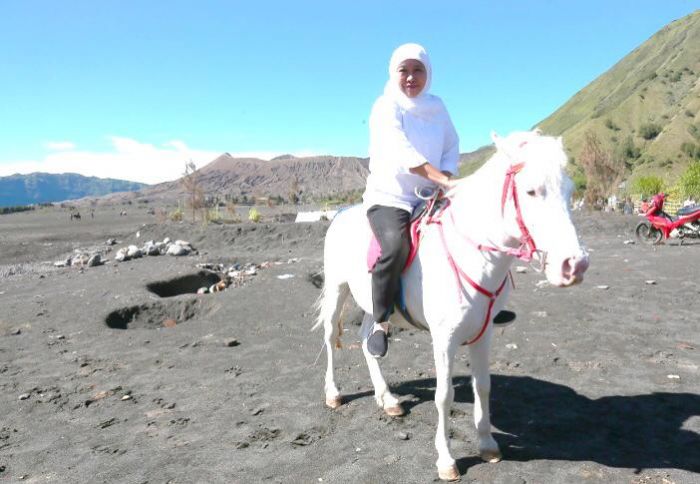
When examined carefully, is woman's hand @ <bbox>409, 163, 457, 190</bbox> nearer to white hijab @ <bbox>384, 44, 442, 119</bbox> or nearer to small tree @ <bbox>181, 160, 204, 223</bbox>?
white hijab @ <bbox>384, 44, 442, 119</bbox>

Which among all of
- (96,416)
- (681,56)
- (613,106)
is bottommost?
(96,416)

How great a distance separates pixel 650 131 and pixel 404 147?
82297mm

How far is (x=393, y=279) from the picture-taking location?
3484 millimetres

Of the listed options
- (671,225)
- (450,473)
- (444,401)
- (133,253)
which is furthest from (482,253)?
(133,253)

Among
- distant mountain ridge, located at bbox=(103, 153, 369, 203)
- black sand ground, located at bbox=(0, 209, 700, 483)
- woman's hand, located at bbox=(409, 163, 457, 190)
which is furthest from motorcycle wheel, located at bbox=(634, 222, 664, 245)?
distant mountain ridge, located at bbox=(103, 153, 369, 203)

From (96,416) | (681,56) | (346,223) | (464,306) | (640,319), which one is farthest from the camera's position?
(681,56)

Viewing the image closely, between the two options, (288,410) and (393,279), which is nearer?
(393,279)

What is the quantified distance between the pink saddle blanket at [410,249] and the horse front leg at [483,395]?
766 mm

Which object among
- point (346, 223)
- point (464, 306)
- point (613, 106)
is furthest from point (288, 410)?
point (613, 106)

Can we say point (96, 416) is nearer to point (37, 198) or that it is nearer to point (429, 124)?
point (429, 124)

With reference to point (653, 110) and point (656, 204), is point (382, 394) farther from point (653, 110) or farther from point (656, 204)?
point (653, 110)

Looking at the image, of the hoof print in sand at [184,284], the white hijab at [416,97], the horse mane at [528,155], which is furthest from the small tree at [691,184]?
the horse mane at [528,155]

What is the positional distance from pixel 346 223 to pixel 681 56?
353 ft

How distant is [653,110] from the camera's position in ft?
256
